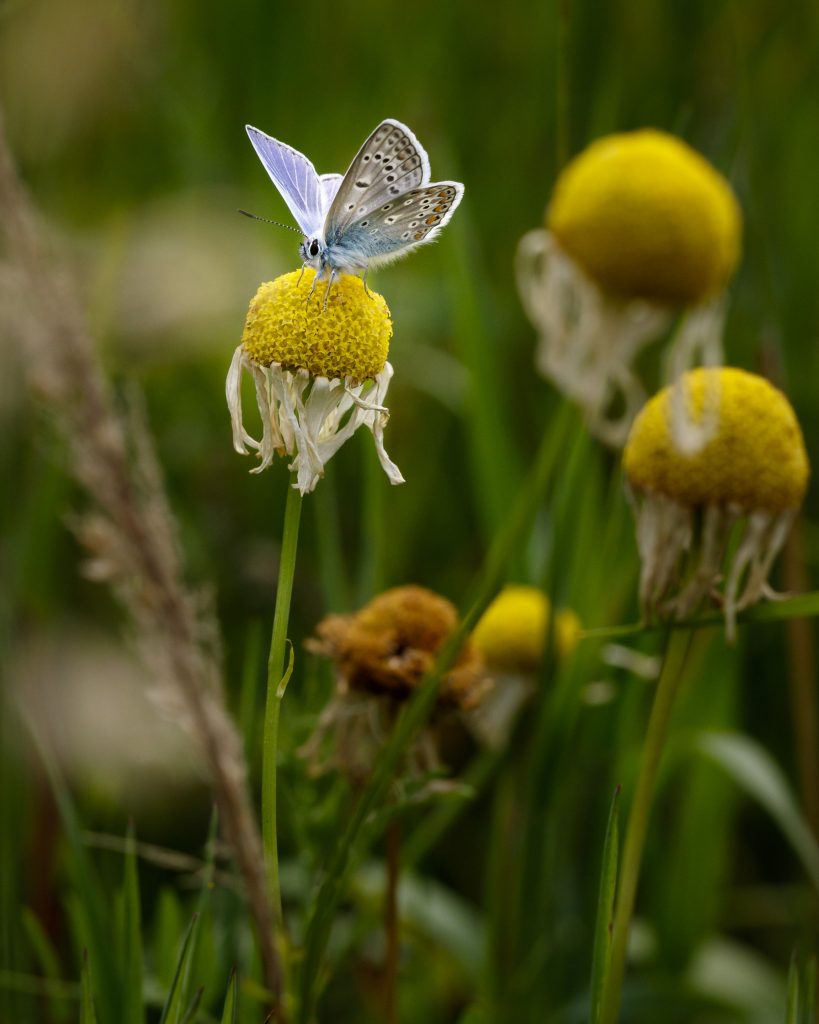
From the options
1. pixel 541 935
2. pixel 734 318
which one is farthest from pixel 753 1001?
pixel 734 318

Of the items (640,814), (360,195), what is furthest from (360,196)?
(640,814)

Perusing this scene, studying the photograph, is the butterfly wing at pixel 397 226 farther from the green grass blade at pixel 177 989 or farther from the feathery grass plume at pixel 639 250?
the green grass blade at pixel 177 989

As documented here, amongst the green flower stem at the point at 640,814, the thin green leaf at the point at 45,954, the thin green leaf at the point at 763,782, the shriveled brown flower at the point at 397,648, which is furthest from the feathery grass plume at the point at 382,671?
the thin green leaf at the point at 763,782

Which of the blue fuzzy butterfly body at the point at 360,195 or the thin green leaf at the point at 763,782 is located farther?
the thin green leaf at the point at 763,782

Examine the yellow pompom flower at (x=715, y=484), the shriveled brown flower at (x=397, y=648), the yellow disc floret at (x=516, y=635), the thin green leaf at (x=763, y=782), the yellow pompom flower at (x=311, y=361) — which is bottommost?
the thin green leaf at (x=763, y=782)

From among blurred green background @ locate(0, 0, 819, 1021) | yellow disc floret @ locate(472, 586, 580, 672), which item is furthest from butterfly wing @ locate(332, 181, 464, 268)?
yellow disc floret @ locate(472, 586, 580, 672)

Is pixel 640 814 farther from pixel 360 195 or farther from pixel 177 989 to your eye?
pixel 360 195
